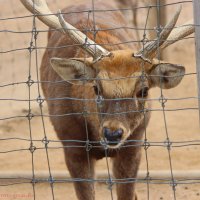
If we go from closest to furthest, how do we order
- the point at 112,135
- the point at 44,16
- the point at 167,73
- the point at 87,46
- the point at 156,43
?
the point at 112,135
the point at 156,43
the point at 87,46
the point at 167,73
the point at 44,16

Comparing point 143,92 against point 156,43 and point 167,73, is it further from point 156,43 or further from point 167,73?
point 156,43

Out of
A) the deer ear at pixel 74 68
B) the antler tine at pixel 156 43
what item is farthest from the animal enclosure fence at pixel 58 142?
the deer ear at pixel 74 68

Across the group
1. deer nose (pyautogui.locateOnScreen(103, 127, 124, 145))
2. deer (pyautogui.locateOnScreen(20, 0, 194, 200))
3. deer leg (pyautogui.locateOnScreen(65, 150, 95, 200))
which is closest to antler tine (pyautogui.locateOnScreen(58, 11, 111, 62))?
deer (pyautogui.locateOnScreen(20, 0, 194, 200))

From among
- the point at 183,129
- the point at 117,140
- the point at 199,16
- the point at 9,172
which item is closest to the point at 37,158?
the point at 9,172

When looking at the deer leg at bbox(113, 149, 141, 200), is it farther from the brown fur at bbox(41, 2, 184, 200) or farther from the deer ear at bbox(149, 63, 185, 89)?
the deer ear at bbox(149, 63, 185, 89)

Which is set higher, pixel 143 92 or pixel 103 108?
pixel 143 92

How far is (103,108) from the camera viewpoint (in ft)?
17.2

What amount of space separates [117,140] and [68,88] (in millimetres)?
1219

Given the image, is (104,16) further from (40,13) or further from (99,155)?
(99,155)

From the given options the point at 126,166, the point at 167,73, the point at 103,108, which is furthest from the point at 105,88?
the point at 126,166

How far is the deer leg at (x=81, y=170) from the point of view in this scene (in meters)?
6.00

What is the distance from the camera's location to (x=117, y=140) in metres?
4.98

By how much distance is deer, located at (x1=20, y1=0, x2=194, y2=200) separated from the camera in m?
5.12

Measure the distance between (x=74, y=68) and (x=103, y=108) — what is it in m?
0.46
